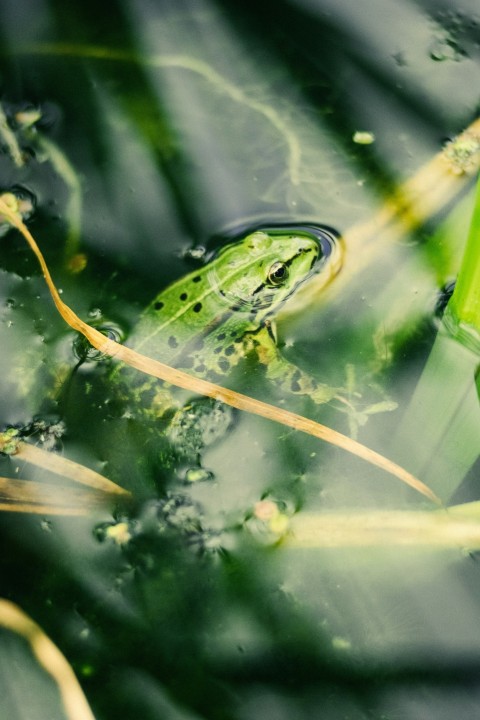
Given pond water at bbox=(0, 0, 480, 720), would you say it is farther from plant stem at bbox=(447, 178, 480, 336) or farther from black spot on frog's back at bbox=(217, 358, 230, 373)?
plant stem at bbox=(447, 178, 480, 336)

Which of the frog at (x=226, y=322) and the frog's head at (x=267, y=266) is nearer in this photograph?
the frog at (x=226, y=322)

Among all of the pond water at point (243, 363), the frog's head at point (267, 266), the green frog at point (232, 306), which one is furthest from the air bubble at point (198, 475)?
the frog's head at point (267, 266)

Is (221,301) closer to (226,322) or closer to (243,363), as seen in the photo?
(226,322)

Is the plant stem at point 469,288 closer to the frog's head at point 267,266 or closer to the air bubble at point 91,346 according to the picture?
the frog's head at point 267,266

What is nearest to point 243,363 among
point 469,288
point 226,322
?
point 226,322

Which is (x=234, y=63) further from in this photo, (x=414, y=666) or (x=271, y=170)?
(x=414, y=666)
